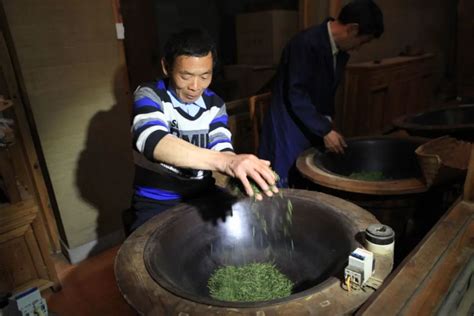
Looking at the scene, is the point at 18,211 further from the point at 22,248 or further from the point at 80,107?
the point at 80,107

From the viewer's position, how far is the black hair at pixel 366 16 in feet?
7.45

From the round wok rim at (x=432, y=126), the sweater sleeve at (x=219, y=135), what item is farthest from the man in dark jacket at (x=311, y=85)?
the sweater sleeve at (x=219, y=135)

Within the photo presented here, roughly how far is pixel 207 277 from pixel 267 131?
1.40 meters

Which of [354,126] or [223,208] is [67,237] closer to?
[223,208]

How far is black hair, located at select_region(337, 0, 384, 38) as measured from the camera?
2271mm

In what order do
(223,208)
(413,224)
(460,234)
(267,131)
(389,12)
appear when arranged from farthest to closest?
(389,12), (267,131), (413,224), (223,208), (460,234)

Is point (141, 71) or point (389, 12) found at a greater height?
point (389, 12)

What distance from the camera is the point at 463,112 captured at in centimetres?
303

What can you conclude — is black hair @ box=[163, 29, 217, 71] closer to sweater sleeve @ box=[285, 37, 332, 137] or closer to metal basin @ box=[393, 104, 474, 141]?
sweater sleeve @ box=[285, 37, 332, 137]

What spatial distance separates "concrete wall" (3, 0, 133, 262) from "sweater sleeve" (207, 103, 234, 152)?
146 centimetres

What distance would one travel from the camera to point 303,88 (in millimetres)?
2465

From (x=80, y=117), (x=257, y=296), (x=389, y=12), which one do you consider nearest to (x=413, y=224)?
(x=257, y=296)

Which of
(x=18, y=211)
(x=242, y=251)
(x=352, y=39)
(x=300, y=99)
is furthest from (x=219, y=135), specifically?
(x=18, y=211)

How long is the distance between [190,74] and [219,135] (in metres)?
0.35
